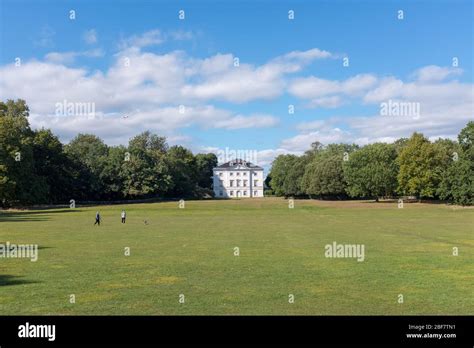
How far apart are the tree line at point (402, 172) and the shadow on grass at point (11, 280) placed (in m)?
75.2

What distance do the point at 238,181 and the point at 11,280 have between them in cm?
18045

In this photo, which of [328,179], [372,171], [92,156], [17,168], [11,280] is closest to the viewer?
[11,280]

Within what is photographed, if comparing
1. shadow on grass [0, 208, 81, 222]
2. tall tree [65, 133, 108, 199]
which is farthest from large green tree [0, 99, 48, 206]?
tall tree [65, 133, 108, 199]

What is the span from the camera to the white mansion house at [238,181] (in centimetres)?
19525

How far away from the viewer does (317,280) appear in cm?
1582

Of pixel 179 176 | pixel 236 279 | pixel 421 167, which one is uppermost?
pixel 179 176

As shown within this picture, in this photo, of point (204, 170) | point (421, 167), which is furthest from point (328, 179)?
point (204, 170)

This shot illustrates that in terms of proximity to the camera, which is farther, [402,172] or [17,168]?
[402,172]

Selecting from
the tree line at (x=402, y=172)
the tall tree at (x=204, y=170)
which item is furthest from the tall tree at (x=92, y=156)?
the tree line at (x=402, y=172)

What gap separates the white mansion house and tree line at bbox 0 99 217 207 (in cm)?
3051

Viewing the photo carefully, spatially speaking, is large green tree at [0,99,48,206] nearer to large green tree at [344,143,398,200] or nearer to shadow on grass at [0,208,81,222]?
shadow on grass at [0,208,81,222]

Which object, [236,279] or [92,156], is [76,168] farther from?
[236,279]

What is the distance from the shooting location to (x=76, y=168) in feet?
351

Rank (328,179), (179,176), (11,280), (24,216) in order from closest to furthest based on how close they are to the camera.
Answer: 1. (11,280)
2. (24,216)
3. (328,179)
4. (179,176)
